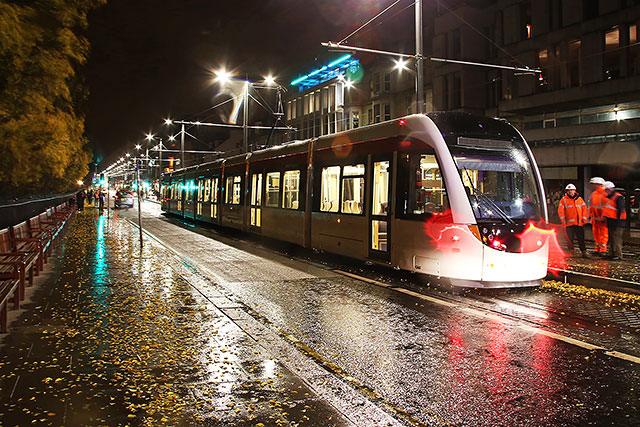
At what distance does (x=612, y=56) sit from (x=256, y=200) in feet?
82.8

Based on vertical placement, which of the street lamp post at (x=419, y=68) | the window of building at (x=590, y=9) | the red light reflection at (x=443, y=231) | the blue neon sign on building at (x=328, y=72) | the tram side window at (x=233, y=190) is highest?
the blue neon sign on building at (x=328, y=72)

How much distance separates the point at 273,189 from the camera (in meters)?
18.4

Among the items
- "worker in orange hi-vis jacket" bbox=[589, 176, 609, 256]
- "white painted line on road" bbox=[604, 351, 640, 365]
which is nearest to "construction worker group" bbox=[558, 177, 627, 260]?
"worker in orange hi-vis jacket" bbox=[589, 176, 609, 256]

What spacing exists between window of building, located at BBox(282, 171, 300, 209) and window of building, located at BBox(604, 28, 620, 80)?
82.9ft

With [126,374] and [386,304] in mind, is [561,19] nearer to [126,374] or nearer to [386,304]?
[386,304]

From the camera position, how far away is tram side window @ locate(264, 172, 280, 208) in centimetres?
1798

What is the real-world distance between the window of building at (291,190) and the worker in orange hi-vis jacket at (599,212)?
7905 mm

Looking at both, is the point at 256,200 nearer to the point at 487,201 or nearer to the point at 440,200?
the point at 440,200

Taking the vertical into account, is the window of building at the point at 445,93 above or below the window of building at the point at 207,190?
above

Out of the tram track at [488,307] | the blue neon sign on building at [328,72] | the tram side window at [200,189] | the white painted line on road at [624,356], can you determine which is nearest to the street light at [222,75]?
the tram side window at [200,189]

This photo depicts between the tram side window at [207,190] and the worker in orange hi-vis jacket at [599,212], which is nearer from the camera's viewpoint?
the worker in orange hi-vis jacket at [599,212]

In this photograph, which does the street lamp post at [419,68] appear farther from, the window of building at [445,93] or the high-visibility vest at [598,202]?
the window of building at [445,93]

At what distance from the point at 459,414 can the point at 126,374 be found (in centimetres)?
327

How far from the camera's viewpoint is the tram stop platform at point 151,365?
15.0 feet
